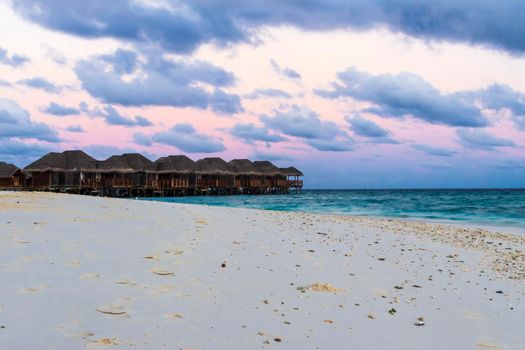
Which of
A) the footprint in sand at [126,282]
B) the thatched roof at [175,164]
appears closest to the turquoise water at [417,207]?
the thatched roof at [175,164]

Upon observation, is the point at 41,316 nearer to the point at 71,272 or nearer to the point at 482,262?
the point at 71,272

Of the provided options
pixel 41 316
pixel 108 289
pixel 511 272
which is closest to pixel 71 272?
pixel 108 289

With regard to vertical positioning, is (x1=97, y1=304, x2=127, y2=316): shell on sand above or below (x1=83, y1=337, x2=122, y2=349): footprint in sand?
above

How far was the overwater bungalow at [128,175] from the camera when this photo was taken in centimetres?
6284

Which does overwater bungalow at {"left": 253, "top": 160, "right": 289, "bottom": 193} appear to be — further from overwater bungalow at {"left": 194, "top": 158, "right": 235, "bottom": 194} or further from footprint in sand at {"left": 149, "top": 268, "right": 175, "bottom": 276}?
footprint in sand at {"left": 149, "top": 268, "right": 175, "bottom": 276}

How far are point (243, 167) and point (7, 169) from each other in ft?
128

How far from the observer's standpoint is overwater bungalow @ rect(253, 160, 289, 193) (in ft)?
299

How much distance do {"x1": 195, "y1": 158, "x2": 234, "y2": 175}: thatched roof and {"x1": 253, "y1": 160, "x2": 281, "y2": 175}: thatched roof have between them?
1008 centimetres

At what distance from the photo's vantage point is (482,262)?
30.0ft

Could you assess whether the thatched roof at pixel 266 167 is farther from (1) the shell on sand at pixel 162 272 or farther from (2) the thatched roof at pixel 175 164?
(1) the shell on sand at pixel 162 272

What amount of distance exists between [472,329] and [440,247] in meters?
6.35

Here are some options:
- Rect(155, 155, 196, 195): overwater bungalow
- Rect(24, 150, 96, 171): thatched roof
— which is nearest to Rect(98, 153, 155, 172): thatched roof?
Rect(24, 150, 96, 171): thatched roof

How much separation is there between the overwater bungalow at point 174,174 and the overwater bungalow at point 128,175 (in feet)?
4.23

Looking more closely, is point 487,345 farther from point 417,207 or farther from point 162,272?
point 417,207
